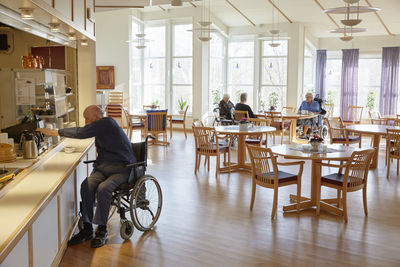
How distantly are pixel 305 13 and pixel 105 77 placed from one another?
6.14m

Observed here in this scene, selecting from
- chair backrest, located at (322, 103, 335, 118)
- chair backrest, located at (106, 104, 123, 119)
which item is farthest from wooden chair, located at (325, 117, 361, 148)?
chair backrest, located at (106, 104, 123, 119)

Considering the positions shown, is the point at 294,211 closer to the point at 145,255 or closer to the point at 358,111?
the point at 145,255

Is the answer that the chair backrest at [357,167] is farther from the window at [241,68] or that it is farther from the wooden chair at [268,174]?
the window at [241,68]

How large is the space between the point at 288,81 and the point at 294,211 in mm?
8131

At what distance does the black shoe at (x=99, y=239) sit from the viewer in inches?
149

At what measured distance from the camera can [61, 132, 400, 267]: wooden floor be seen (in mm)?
3533

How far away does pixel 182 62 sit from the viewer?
12.7 metres

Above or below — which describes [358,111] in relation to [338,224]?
above

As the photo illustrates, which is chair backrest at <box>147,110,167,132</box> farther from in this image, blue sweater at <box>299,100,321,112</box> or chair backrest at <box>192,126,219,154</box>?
blue sweater at <box>299,100,321,112</box>

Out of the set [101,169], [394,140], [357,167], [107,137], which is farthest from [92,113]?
[394,140]

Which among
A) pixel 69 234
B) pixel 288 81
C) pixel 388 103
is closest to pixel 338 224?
pixel 69 234

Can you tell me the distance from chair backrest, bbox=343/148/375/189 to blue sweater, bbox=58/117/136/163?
2.24 m

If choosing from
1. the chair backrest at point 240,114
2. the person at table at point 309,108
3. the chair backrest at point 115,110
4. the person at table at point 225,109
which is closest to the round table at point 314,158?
the chair backrest at point 240,114

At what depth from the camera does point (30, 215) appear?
237 centimetres
